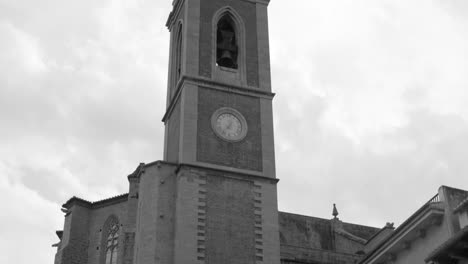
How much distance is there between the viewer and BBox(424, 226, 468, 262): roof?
56.0 ft

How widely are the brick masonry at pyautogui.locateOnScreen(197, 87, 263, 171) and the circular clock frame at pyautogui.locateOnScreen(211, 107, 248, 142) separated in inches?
5.7

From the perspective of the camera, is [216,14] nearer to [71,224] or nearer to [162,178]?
[162,178]

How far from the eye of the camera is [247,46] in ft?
119

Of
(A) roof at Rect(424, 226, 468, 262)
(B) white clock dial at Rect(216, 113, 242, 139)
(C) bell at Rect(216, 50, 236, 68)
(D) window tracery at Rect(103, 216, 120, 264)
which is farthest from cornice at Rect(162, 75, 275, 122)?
(A) roof at Rect(424, 226, 468, 262)

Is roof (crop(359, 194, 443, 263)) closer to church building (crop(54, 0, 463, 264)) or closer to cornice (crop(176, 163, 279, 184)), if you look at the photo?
church building (crop(54, 0, 463, 264))

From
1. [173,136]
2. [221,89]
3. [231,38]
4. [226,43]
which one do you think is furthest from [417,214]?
[231,38]

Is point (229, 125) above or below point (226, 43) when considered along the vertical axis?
below

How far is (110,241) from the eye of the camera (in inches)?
1512

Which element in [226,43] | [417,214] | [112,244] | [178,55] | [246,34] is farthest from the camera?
[112,244]

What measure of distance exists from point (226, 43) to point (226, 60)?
2.72 ft

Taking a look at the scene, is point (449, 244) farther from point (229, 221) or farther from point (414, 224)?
point (229, 221)

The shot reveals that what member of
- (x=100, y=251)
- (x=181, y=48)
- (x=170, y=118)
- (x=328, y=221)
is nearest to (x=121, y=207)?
(x=100, y=251)

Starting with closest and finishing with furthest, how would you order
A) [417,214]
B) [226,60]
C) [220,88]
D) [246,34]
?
[417,214] < [220,88] < [226,60] < [246,34]

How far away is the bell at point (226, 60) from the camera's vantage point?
35844mm
